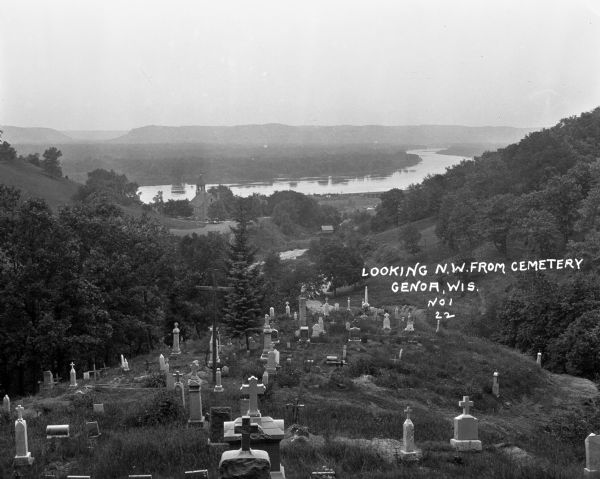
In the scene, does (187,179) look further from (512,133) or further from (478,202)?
(478,202)

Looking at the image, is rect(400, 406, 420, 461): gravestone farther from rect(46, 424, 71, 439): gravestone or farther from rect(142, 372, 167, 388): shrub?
rect(142, 372, 167, 388): shrub

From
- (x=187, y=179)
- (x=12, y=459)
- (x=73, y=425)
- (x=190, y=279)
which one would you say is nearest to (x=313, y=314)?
(x=190, y=279)

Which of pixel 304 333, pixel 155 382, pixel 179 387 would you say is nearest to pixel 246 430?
pixel 179 387

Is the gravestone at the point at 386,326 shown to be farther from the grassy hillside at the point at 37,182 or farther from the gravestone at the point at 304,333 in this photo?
the grassy hillside at the point at 37,182

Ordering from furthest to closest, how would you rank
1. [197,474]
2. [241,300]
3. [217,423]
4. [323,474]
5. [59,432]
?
1. [241,300]
2. [59,432]
3. [217,423]
4. [323,474]
5. [197,474]

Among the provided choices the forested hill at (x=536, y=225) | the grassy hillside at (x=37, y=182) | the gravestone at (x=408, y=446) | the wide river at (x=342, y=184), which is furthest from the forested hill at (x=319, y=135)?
the gravestone at (x=408, y=446)

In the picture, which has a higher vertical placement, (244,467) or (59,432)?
(244,467)

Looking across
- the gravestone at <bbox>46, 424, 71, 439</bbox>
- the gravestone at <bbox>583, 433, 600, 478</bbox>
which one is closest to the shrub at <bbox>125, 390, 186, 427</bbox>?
the gravestone at <bbox>46, 424, 71, 439</bbox>

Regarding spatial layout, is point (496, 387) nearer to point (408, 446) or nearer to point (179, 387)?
point (408, 446)
